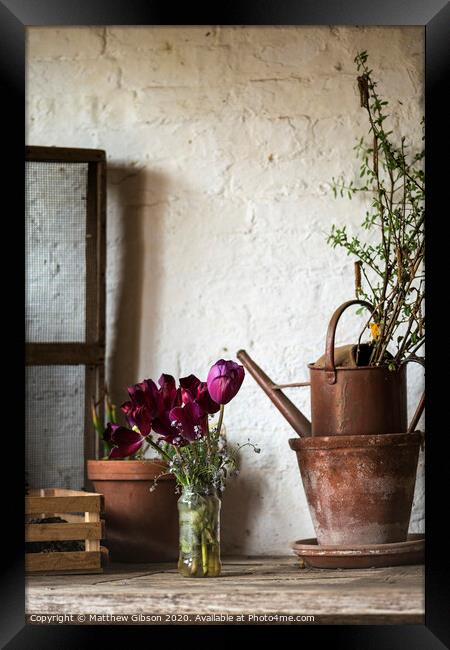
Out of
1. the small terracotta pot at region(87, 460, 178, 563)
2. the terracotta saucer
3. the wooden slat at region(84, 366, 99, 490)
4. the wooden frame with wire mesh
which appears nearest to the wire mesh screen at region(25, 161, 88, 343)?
the wooden frame with wire mesh

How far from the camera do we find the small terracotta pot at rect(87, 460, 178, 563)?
208 centimetres

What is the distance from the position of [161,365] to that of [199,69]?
77 centimetres

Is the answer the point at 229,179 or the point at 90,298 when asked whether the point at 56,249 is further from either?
the point at 229,179

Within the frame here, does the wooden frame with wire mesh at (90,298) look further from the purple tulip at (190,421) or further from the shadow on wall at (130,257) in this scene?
the purple tulip at (190,421)

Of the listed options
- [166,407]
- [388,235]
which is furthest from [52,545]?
[388,235]

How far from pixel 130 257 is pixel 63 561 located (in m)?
0.81

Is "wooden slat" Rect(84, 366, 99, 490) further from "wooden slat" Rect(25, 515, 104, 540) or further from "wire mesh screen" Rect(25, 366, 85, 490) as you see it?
"wooden slat" Rect(25, 515, 104, 540)

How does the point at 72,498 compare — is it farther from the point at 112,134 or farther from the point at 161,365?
the point at 112,134

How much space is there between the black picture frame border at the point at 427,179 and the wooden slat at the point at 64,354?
0.82m

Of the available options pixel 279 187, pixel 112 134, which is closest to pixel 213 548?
pixel 279 187

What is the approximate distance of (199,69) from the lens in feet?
7.79

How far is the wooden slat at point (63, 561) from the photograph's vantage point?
6.13ft

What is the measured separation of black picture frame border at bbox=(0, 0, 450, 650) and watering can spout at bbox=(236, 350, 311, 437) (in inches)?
26.6

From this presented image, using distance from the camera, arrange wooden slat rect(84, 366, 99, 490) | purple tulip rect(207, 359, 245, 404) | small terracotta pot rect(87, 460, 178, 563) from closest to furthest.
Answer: purple tulip rect(207, 359, 245, 404)
small terracotta pot rect(87, 460, 178, 563)
wooden slat rect(84, 366, 99, 490)
